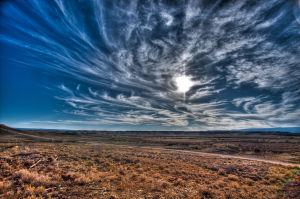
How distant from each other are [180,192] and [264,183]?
329 inches

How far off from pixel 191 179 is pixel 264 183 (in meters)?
6.32

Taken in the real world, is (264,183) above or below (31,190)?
below

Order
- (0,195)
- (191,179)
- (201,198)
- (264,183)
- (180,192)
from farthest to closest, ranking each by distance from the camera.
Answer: (191,179) < (264,183) < (180,192) < (201,198) < (0,195)

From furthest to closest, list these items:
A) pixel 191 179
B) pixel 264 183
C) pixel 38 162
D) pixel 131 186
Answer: pixel 38 162 < pixel 191 179 < pixel 264 183 < pixel 131 186

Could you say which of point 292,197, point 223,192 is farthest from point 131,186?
point 292,197

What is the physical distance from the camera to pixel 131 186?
10.1 meters

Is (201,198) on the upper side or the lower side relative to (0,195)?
lower

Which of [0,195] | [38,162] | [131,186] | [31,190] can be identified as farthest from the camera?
[38,162]

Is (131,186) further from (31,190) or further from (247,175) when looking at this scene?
(247,175)

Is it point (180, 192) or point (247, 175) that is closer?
point (180, 192)

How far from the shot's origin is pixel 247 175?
13656mm

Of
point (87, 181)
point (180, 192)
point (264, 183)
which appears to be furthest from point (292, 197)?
point (87, 181)

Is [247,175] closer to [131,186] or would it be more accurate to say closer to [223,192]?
[223,192]

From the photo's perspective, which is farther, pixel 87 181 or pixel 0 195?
pixel 87 181
